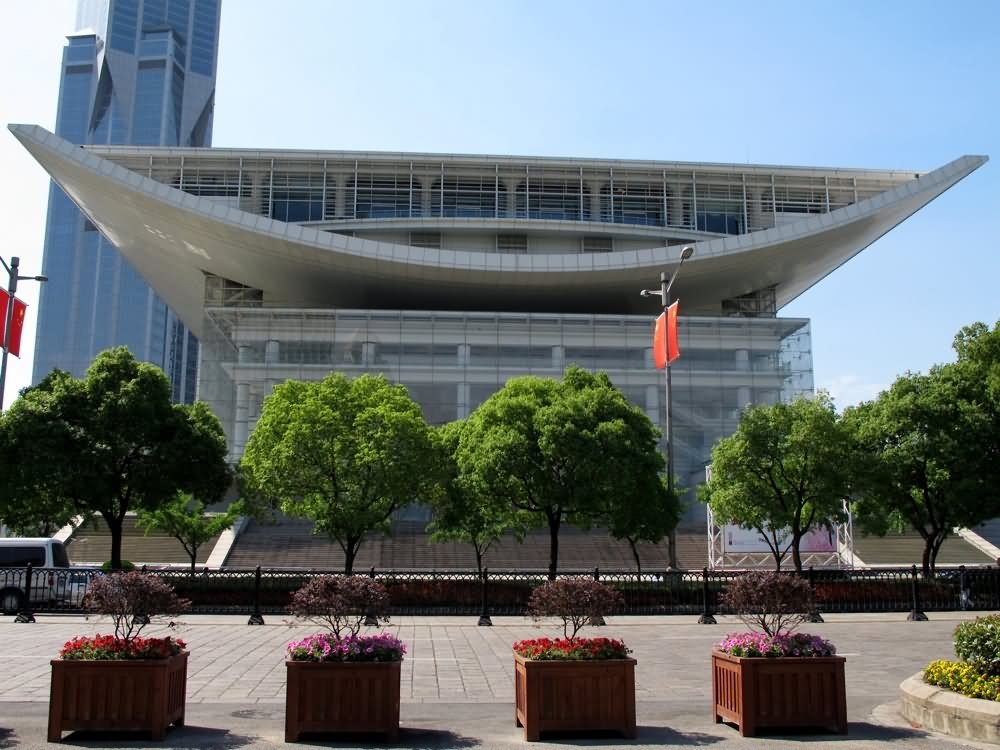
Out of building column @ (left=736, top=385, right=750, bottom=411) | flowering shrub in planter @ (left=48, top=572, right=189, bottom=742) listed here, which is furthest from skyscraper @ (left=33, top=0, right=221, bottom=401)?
flowering shrub in planter @ (left=48, top=572, right=189, bottom=742)

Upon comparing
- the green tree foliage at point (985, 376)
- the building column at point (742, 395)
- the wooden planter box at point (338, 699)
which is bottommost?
the wooden planter box at point (338, 699)

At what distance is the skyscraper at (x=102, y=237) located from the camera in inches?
6742

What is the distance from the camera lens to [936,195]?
197 feet

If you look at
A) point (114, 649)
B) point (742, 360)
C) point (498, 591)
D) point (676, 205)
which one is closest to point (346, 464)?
point (498, 591)

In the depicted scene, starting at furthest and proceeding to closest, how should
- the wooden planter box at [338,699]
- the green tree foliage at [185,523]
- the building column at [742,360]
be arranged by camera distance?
the building column at [742,360] < the green tree foliage at [185,523] < the wooden planter box at [338,699]

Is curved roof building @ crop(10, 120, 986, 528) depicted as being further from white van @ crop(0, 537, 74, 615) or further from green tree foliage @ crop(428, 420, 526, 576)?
white van @ crop(0, 537, 74, 615)

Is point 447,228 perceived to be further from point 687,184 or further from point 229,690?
point 229,690

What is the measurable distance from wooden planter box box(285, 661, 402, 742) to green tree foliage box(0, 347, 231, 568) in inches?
884

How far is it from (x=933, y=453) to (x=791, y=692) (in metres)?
22.2

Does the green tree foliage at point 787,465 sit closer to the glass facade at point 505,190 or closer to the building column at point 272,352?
the building column at point 272,352

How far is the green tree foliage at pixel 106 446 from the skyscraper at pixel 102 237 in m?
138

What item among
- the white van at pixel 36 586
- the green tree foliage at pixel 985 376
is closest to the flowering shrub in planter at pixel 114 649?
the white van at pixel 36 586

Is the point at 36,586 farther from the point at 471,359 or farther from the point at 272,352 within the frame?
the point at 471,359

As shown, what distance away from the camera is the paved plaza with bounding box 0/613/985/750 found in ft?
29.4
